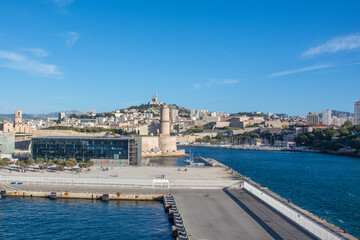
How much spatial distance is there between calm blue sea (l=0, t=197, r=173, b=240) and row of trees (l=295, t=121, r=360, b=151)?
47156mm

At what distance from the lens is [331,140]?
6469cm

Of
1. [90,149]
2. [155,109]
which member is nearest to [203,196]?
[90,149]

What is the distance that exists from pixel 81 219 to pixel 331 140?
5827cm

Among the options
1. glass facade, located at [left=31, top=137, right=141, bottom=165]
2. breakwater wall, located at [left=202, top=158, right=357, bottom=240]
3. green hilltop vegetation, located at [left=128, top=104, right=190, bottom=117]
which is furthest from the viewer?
green hilltop vegetation, located at [left=128, top=104, right=190, bottom=117]

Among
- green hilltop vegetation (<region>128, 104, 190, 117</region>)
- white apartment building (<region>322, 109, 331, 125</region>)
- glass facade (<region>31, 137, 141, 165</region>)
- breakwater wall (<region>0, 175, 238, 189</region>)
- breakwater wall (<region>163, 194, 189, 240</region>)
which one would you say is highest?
green hilltop vegetation (<region>128, 104, 190, 117</region>)

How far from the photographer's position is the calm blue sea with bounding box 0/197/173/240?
12.9m

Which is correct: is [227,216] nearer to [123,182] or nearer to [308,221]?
[308,221]

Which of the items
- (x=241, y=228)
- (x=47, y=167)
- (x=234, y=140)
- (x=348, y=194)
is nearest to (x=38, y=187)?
(x=47, y=167)

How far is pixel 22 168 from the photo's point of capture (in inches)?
1006

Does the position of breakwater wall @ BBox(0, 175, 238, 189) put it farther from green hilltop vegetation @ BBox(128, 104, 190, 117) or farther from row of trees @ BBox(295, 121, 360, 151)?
green hilltop vegetation @ BBox(128, 104, 190, 117)

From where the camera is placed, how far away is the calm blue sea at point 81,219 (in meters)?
12.9

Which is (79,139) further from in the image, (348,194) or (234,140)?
(234,140)

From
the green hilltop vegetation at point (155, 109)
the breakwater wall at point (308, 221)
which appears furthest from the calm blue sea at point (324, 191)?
the green hilltop vegetation at point (155, 109)

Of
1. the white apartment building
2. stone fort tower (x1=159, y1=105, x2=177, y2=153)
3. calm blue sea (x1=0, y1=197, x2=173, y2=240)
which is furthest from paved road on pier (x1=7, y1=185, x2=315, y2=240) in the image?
the white apartment building
